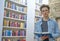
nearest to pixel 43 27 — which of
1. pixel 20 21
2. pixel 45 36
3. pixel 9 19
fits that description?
pixel 45 36

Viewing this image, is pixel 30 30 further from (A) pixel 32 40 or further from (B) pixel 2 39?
(B) pixel 2 39

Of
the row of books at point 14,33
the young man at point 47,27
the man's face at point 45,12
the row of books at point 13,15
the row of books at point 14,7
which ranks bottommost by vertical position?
the row of books at point 14,33

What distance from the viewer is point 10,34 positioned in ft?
11.9

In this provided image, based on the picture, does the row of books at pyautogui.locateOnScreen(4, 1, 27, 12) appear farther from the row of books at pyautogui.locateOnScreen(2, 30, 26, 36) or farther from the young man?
the young man

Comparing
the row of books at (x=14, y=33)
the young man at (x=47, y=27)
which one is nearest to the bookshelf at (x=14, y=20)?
the row of books at (x=14, y=33)

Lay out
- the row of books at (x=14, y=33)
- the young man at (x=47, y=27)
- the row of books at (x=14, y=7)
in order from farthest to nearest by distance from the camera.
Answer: the row of books at (x=14, y=7), the row of books at (x=14, y=33), the young man at (x=47, y=27)

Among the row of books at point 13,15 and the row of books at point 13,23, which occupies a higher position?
the row of books at point 13,15

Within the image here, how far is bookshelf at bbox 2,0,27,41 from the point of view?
11.5ft

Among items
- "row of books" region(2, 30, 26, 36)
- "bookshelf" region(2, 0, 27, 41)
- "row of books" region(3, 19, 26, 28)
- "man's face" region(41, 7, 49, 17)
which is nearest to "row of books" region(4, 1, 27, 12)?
"bookshelf" region(2, 0, 27, 41)

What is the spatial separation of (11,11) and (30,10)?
86 centimetres

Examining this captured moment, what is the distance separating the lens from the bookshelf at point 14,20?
3505mm

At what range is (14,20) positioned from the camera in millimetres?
3938

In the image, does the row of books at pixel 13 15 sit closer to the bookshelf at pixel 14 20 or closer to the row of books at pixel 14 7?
the bookshelf at pixel 14 20

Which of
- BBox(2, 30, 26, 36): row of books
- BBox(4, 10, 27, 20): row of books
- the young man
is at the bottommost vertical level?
BBox(2, 30, 26, 36): row of books
